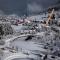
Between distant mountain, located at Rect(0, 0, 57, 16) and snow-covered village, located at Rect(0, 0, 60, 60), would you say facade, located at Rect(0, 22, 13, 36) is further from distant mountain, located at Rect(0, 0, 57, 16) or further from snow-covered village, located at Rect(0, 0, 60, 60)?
distant mountain, located at Rect(0, 0, 57, 16)

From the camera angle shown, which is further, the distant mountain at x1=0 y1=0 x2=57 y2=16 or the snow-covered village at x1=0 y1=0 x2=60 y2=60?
the distant mountain at x1=0 y1=0 x2=57 y2=16

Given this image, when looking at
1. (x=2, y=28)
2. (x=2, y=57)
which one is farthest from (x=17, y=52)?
(x=2, y=28)

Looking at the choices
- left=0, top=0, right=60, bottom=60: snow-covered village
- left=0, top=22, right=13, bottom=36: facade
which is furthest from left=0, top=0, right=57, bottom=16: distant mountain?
left=0, top=22, right=13, bottom=36: facade

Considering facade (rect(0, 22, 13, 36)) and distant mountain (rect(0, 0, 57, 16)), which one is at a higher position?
distant mountain (rect(0, 0, 57, 16))

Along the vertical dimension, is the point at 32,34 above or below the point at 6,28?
below

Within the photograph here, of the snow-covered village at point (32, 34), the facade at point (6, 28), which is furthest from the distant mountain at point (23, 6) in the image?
the facade at point (6, 28)

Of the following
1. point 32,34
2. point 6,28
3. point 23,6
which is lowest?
point 32,34

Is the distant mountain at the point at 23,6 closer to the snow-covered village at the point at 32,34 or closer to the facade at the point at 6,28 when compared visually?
the snow-covered village at the point at 32,34

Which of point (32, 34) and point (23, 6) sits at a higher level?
point (23, 6)

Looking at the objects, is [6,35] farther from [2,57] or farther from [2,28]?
[2,57]
